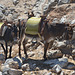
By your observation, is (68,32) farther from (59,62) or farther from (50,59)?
(50,59)

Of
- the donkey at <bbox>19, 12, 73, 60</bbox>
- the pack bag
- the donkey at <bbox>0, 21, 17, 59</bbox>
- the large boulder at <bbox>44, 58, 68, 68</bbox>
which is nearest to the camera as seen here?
the large boulder at <bbox>44, 58, 68, 68</bbox>

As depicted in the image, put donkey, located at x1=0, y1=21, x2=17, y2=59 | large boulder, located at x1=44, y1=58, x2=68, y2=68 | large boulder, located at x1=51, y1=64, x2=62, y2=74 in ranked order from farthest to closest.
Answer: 1. donkey, located at x1=0, y1=21, x2=17, y2=59
2. large boulder, located at x1=44, y1=58, x2=68, y2=68
3. large boulder, located at x1=51, y1=64, x2=62, y2=74

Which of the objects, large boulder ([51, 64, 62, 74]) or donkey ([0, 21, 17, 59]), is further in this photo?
donkey ([0, 21, 17, 59])

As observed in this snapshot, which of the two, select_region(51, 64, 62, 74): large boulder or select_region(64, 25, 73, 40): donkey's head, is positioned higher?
select_region(64, 25, 73, 40): donkey's head

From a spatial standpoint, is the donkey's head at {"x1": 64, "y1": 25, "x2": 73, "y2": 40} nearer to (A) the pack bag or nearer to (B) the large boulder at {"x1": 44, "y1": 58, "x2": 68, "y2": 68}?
(B) the large boulder at {"x1": 44, "y1": 58, "x2": 68, "y2": 68}

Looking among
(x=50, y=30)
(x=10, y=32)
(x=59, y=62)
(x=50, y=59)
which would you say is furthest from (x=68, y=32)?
(x=10, y=32)

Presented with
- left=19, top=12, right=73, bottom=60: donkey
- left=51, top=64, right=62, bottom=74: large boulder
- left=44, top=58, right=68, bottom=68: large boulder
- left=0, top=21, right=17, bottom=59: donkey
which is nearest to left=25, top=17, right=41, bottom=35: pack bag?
left=19, top=12, right=73, bottom=60: donkey

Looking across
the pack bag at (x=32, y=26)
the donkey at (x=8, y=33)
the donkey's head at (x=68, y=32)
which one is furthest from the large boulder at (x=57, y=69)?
the donkey at (x=8, y=33)

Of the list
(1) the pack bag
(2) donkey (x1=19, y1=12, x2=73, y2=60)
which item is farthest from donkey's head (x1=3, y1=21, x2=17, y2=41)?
(2) donkey (x1=19, y1=12, x2=73, y2=60)

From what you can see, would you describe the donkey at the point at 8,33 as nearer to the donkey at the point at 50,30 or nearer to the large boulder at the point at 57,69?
the donkey at the point at 50,30

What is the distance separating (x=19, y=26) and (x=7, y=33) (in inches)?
31.1

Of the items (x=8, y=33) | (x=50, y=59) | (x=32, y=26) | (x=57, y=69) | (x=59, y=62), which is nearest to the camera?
(x=57, y=69)

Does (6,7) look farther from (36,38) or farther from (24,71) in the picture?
(24,71)

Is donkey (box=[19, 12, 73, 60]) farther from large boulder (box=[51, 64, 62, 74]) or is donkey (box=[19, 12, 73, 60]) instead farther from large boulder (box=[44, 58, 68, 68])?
large boulder (box=[51, 64, 62, 74])
